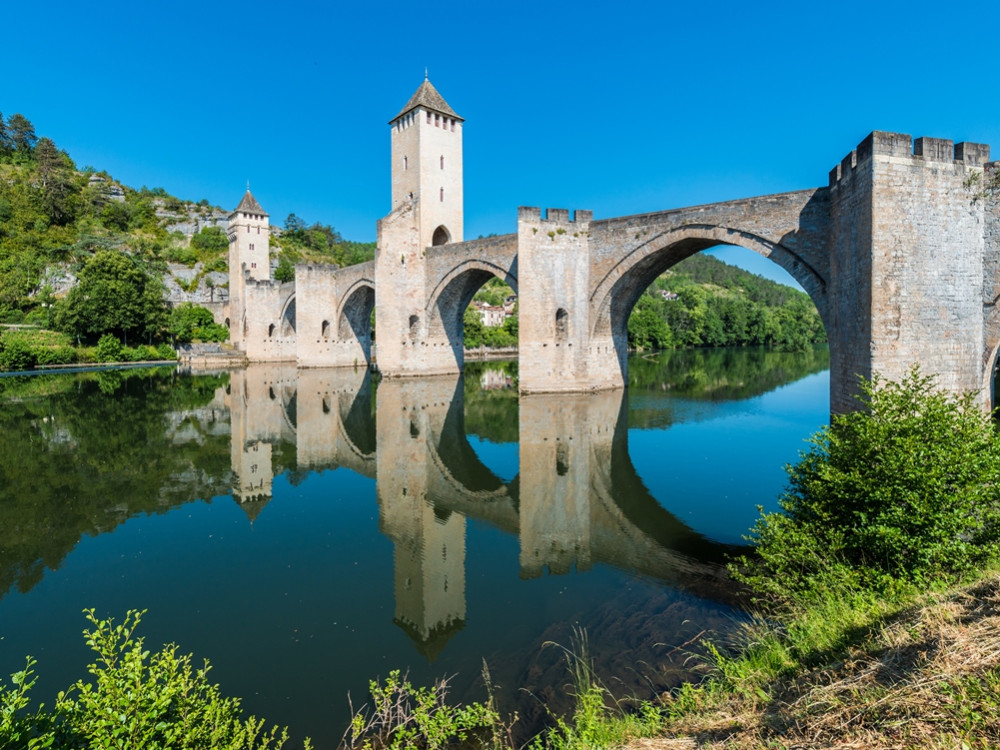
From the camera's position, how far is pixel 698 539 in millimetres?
7277

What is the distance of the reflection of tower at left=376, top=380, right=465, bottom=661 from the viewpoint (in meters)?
5.34

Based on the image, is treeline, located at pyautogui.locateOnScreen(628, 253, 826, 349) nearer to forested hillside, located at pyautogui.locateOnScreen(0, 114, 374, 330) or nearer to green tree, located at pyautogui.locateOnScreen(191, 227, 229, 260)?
forested hillside, located at pyautogui.locateOnScreen(0, 114, 374, 330)

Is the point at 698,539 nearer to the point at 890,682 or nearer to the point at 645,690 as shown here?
the point at 645,690

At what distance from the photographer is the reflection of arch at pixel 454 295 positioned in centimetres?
2494

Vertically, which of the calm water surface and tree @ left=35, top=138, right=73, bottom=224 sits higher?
tree @ left=35, top=138, right=73, bottom=224

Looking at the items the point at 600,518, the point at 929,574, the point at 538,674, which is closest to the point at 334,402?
the point at 600,518

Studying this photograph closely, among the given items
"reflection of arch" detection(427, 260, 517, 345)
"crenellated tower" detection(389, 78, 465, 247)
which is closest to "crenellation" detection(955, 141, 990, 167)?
"reflection of arch" detection(427, 260, 517, 345)

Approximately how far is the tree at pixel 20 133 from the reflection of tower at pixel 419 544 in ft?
288

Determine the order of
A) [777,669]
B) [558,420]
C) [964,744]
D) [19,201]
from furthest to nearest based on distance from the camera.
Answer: [19,201] → [558,420] → [777,669] → [964,744]

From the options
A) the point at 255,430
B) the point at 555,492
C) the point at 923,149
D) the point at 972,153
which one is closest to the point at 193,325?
the point at 255,430

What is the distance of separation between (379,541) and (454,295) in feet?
67.7

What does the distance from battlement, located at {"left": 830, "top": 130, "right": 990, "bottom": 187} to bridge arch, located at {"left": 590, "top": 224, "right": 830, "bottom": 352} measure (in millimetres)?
4064

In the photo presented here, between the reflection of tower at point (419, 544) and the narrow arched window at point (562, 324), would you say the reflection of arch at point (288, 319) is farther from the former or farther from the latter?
the reflection of tower at point (419, 544)

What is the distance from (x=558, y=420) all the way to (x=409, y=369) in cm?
1297
